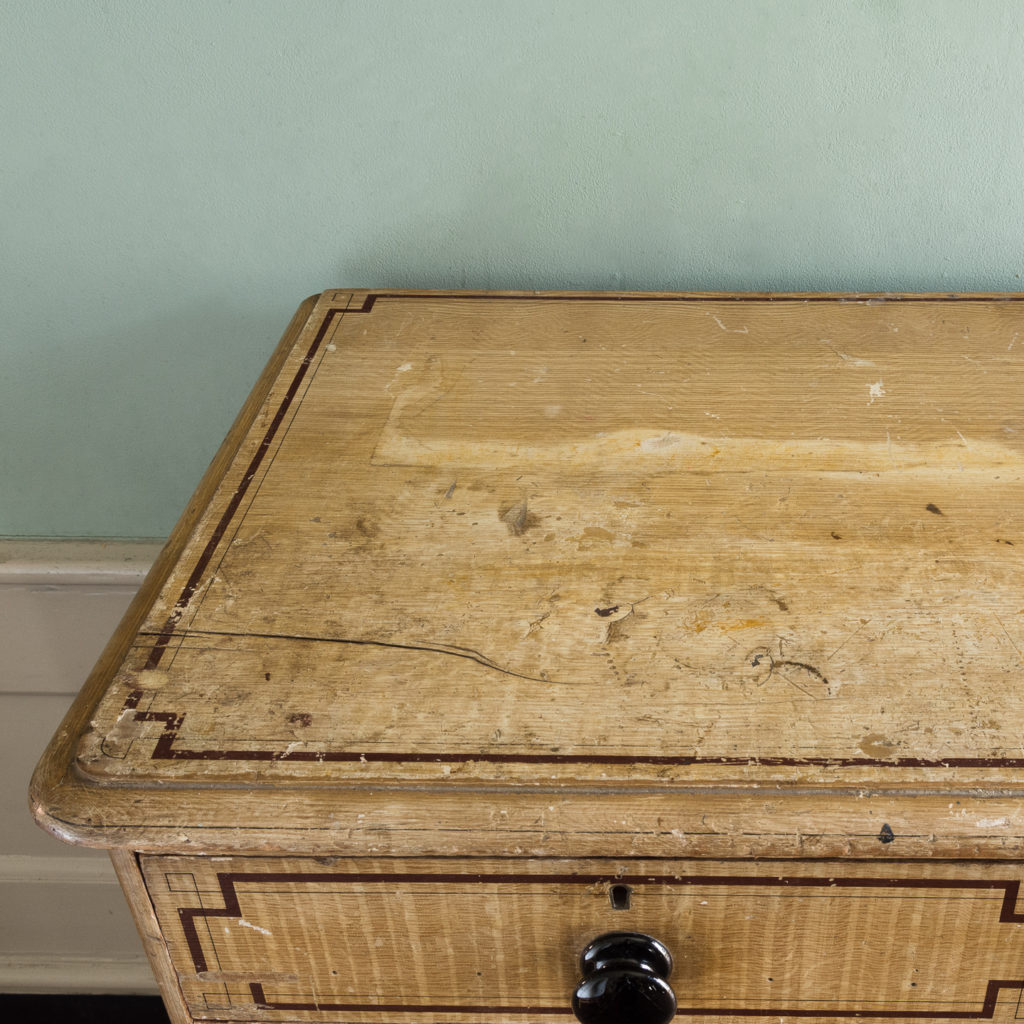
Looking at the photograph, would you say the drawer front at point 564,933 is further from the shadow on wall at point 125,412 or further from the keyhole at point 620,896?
the shadow on wall at point 125,412

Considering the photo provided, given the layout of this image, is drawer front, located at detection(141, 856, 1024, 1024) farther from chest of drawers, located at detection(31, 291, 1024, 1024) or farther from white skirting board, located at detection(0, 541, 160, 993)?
white skirting board, located at detection(0, 541, 160, 993)

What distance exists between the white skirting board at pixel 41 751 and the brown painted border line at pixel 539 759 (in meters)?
0.63

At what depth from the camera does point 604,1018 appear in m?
0.50

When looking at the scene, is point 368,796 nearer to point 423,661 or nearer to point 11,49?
point 423,661

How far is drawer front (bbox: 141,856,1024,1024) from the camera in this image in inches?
18.8

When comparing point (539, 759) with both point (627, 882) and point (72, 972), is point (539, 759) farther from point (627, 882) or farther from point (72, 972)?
point (72, 972)

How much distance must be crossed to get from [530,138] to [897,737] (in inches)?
23.7

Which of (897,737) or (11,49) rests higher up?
(11,49)

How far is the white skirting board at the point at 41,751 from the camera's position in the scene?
41.3 inches

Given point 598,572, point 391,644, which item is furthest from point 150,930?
point 598,572

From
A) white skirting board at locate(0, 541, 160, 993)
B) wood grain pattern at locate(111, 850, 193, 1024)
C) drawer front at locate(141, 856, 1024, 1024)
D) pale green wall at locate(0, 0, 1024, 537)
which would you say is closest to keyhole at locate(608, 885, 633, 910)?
drawer front at locate(141, 856, 1024, 1024)

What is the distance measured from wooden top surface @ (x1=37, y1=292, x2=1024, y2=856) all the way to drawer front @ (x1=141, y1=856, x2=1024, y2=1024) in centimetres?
6

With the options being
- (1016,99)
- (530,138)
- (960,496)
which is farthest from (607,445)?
(1016,99)

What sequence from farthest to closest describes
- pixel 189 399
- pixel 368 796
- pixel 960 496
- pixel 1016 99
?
pixel 189 399 → pixel 1016 99 → pixel 960 496 → pixel 368 796
